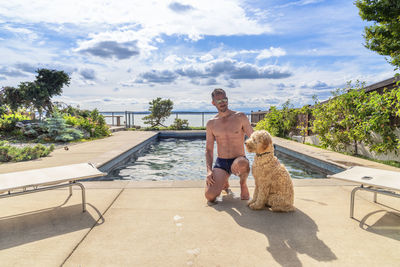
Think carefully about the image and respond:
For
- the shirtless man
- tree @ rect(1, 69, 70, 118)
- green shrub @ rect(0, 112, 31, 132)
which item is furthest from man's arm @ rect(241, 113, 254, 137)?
tree @ rect(1, 69, 70, 118)

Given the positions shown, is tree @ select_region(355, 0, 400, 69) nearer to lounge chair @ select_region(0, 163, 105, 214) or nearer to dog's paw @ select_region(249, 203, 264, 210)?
dog's paw @ select_region(249, 203, 264, 210)

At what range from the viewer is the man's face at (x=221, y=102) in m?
3.03

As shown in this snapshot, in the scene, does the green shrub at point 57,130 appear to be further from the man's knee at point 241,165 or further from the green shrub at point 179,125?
the man's knee at point 241,165

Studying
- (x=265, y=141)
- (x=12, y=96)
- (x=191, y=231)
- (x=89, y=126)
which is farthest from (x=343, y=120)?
(x=12, y=96)

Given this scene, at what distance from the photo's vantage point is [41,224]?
2.38m

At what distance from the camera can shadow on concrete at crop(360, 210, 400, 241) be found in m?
2.16

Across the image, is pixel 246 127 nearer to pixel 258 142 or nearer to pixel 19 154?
pixel 258 142

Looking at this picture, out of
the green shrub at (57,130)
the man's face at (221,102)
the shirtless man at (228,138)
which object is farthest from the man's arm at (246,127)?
the green shrub at (57,130)

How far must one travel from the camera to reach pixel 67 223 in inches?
94.4

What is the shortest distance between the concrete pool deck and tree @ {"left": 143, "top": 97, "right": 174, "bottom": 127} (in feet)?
46.6

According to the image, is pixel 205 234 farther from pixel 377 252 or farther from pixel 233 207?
pixel 377 252

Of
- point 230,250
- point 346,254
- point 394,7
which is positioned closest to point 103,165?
point 230,250

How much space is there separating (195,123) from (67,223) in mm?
16064

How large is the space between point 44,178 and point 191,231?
64.2 inches
